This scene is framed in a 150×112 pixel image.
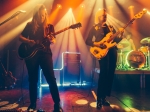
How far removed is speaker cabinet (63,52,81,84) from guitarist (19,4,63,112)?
3241 mm

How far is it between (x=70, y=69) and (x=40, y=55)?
11.1 ft

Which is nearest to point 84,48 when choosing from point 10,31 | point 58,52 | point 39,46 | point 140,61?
point 58,52

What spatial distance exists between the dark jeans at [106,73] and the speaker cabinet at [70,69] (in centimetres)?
285

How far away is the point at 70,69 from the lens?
6109 millimetres

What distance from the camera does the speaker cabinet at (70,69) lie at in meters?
6.12

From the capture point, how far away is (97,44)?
3.21 metres

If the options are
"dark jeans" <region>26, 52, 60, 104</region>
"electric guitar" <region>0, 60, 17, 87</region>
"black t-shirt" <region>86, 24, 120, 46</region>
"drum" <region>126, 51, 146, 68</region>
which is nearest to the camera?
"dark jeans" <region>26, 52, 60, 104</region>

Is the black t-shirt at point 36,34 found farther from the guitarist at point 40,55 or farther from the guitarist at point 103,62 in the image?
the guitarist at point 103,62

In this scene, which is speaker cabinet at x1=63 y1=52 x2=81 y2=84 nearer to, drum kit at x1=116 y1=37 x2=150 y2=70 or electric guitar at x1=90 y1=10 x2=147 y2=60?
drum kit at x1=116 y1=37 x2=150 y2=70

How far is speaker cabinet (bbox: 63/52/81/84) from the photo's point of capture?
612 centimetres

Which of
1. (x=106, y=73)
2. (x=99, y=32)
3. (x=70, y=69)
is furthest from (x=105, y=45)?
(x=70, y=69)

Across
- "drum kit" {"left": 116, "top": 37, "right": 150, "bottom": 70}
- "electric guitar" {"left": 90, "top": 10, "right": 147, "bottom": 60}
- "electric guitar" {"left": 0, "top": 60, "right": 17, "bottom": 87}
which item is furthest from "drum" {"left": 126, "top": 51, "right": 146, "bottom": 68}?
"electric guitar" {"left": 0, "top": 60, "right": 17, "bottom": 87}

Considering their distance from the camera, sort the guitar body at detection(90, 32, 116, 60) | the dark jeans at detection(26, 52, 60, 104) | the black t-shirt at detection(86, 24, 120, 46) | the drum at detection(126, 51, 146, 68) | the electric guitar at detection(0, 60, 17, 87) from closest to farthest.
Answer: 1. the dark jeans at detection(26, 52, 60, 104)
2. the guitar body at detection(90, 32, 116, 60)
3. the black t-shirt at detection(86, 24, 120, 46)
4. the electric guitar at detection(0, 60, 17, 87)
5. the drum at detection(126, 51, 146, 68)

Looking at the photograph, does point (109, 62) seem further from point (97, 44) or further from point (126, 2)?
point (126, 2)
